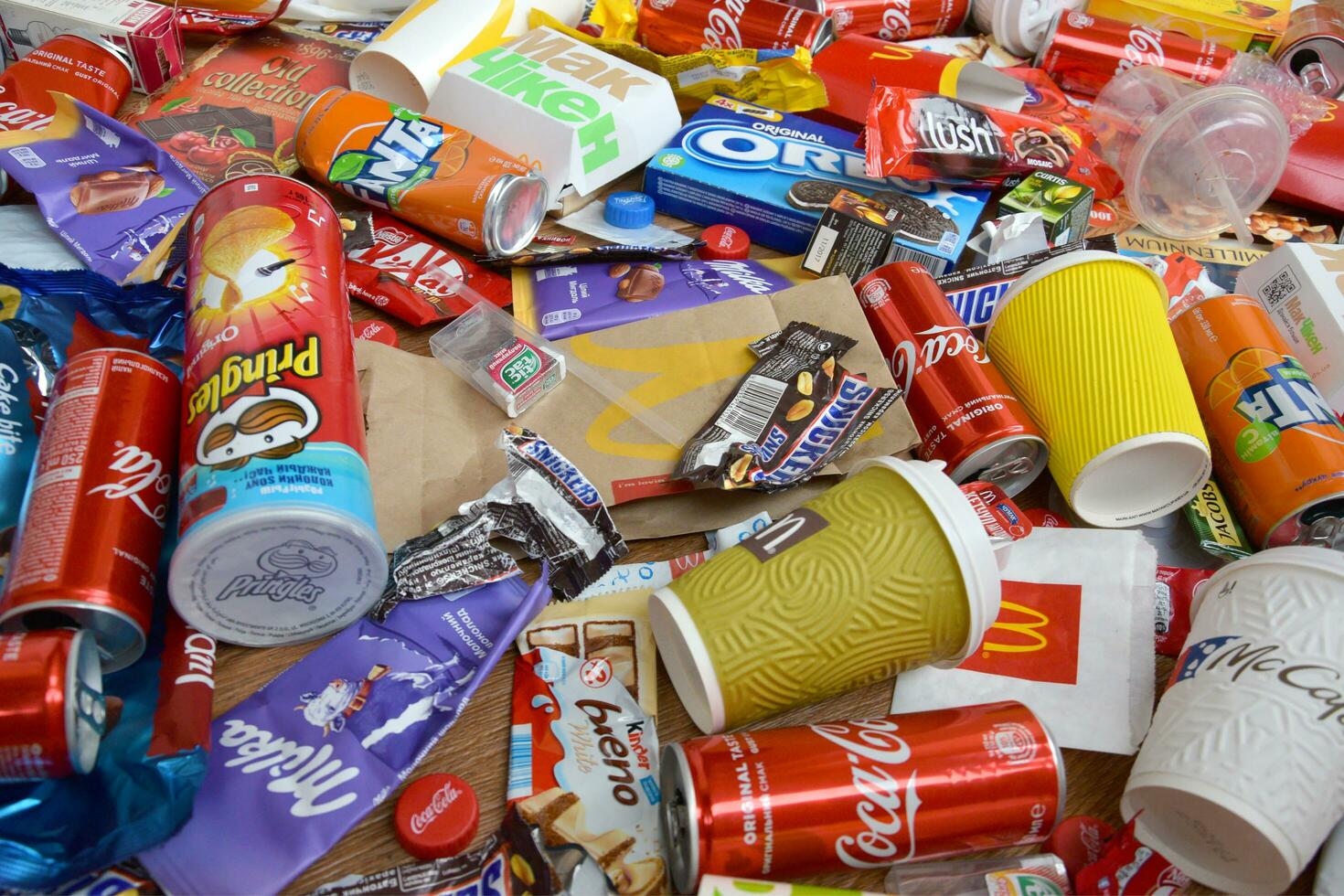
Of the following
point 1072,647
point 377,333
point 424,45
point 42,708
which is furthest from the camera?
point 424,45

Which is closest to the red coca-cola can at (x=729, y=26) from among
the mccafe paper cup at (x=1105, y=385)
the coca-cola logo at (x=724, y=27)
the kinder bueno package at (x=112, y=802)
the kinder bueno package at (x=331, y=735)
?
the coca-cola logo at (x=724, y=27)

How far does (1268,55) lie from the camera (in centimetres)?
167

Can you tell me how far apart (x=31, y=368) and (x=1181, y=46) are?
1.75 metres

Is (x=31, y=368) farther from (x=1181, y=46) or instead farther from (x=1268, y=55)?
(x=1268, y=55)

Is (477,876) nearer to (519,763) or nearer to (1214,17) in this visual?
(519,763)

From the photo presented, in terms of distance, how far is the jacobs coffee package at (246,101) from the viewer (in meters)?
1.34

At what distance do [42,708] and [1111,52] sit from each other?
68.9 inches

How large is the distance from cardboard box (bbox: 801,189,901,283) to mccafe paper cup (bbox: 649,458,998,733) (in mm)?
481

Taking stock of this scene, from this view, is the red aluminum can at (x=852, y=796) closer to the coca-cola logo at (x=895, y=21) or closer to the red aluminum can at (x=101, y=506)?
the red aluminum can at (x=101, y=506)

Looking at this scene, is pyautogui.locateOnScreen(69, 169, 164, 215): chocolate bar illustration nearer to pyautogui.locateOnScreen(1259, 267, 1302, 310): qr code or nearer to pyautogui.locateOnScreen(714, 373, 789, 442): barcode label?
pyautogui.locateOnScreen(714, 373, 789, 442): barcode label

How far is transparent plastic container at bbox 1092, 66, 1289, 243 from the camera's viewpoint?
1252mm

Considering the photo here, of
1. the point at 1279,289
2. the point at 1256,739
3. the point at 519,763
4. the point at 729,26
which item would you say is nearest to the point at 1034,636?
the point at 1256,739

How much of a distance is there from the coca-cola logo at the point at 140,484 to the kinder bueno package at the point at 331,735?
0.62ft

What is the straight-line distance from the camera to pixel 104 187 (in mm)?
1221
